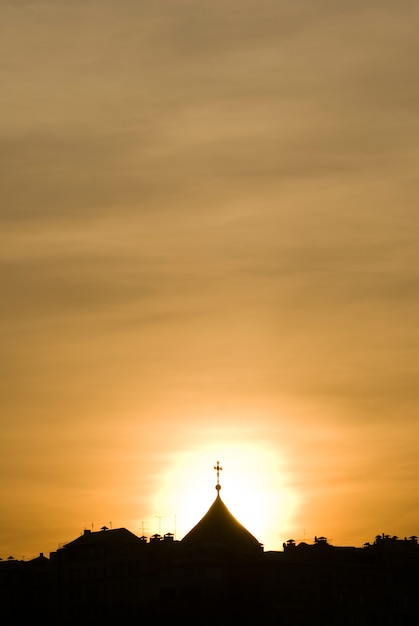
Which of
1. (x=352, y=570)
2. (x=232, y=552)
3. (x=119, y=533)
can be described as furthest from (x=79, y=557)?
(x=352, y=570)

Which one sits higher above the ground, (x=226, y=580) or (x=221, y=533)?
(x=221, y=533)

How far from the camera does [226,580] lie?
162 m

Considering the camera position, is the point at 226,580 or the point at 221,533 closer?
the point at 226,580

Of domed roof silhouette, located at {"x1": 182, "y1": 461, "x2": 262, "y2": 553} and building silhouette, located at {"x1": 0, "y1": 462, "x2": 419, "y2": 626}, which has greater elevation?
domed roof silhouette, located at {"x1": 182, "y1": 461, "x2": 262, "y2": 553}

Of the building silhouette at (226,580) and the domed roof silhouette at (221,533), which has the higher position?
the domed roof silhouette at (221,533)

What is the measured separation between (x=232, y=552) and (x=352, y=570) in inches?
491

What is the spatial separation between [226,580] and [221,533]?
13215 millimetres

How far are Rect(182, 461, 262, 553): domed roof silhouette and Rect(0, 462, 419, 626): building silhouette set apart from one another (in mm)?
156

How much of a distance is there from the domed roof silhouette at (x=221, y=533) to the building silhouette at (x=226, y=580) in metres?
0.16

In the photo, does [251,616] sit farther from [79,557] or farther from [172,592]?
[79,557]

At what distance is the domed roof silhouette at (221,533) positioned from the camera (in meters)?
171

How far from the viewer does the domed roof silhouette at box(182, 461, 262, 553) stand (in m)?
171

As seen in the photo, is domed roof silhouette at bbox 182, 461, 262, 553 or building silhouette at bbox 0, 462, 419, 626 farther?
domed roof silhouette at bbox 182, 461, 262, 553

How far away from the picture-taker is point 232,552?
16688cm
